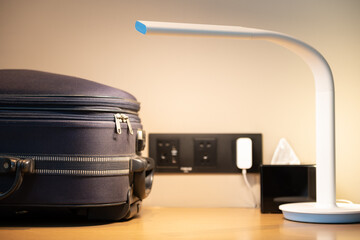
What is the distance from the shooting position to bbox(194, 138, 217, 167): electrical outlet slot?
4.11 ft

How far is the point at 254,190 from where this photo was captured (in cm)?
125

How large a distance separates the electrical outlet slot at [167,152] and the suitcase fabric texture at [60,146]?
0.92 feet

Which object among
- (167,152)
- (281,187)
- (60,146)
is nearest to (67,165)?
(60,146)

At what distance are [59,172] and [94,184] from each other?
6 cm

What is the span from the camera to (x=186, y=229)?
93 cm

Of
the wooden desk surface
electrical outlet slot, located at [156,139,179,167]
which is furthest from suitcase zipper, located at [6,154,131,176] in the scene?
electrical outlet slot, located at [156,139,179,167]

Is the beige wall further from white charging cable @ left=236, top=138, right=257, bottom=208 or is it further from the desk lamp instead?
the desk lamp

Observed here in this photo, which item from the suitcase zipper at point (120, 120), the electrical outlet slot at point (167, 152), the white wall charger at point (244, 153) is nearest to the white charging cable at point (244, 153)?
the white wall charger at point (244, 153)

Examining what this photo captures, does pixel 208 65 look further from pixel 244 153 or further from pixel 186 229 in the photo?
pixel 186 229

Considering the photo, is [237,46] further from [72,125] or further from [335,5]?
[72,125]

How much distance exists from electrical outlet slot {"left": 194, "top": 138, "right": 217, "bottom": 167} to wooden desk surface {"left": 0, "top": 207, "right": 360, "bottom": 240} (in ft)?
0.60

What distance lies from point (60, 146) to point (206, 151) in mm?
432

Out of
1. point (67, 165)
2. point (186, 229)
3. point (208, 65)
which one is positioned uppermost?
point (208, 65)

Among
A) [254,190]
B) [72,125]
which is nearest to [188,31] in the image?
[72,125]
